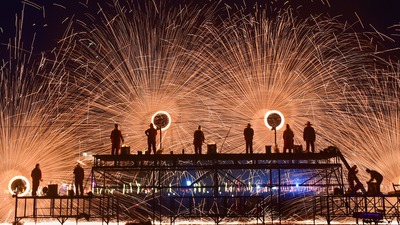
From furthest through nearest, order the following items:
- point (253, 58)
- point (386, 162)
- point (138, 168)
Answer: point (386, 162) → point (253, 58) → point (138, 168)

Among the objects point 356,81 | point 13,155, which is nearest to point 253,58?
point 356,81

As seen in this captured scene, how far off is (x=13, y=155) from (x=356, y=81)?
18659 millimetres

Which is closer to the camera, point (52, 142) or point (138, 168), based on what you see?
point (138, 168)

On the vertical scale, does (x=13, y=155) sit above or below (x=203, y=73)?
below

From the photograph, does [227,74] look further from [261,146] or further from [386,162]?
[386,162]

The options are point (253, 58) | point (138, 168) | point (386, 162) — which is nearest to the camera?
point (138, 168)

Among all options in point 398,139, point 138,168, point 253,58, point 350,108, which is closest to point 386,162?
point 398,139

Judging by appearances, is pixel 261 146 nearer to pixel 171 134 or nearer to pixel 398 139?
pixel 171 134

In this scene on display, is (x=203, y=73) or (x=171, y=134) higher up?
(x=203, y=73)

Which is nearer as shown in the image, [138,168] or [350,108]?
[138,168]

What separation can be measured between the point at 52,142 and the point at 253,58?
1160 centimetres

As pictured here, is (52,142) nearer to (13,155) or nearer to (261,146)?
(13,155)

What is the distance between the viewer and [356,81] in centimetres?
2670

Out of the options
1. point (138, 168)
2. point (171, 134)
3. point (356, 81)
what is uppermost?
point (356, 81)
